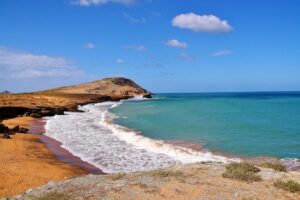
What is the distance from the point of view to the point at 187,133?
38.6 metres

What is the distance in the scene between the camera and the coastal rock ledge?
198 ft

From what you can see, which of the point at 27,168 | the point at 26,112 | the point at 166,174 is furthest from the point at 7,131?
the point at 166,174

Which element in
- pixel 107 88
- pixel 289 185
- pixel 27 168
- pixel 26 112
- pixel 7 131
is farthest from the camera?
pixel 107 88

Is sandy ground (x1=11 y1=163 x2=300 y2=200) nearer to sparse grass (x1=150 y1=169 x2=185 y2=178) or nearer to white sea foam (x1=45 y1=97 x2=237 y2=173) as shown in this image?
sparse grass (x1=150 y1=169 x2=185 y2=178)

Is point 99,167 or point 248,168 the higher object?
point 248,168

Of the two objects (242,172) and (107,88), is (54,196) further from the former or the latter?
(107,88)

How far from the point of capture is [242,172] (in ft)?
50.3

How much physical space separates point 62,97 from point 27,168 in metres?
91.7

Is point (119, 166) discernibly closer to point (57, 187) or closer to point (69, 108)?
point (57, 187)

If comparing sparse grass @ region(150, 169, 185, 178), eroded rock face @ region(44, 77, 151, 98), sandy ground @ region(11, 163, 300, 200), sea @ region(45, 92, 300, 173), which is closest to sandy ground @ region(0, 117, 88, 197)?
sea @ region(45, 92, 300, 173)

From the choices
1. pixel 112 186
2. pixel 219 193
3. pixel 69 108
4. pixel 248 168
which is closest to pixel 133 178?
pixel 112 186

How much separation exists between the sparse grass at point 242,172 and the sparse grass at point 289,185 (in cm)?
90

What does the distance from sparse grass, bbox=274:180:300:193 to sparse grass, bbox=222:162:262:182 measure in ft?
2.96

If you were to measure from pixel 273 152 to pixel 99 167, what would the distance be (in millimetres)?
13291
